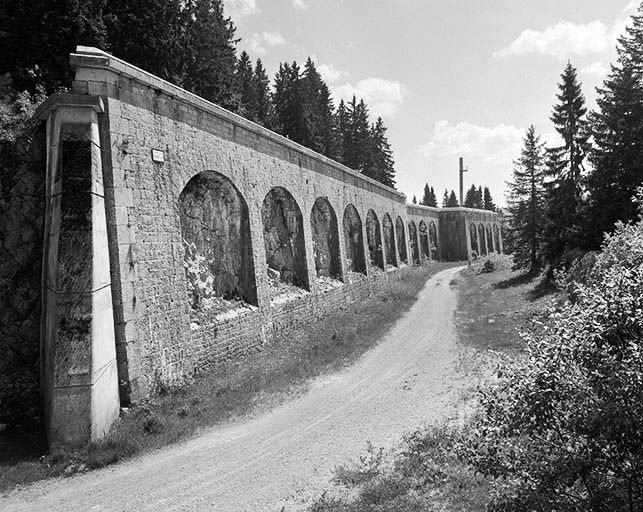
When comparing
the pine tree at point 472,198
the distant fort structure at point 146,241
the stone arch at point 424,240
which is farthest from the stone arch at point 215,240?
the pine tree at point 472,198

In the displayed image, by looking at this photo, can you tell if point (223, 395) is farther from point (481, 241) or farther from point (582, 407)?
point (481, 241)

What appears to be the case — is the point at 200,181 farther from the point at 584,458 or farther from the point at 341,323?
the point at 584,458

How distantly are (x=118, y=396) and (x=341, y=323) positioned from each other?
1110cm

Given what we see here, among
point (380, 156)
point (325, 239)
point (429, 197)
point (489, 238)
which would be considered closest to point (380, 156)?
point (380, 156)

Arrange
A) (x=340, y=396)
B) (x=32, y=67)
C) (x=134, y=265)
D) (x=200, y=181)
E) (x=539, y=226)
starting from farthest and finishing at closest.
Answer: (x=539, y=226) < (x=32, y=67) < (x=200, y=181) < (x=340, y=396) < (x=134, y=265)

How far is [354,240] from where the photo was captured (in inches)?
1115

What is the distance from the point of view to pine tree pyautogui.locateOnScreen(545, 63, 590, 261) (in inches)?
963

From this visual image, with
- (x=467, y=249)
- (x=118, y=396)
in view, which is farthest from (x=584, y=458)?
(x=467, y=249)

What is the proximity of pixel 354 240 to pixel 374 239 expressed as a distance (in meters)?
5.13

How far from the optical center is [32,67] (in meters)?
15.2

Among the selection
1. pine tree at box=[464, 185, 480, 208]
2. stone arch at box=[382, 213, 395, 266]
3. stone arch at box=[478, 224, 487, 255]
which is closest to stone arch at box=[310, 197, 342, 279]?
stone arch at box=[382, 213, 395, 266]

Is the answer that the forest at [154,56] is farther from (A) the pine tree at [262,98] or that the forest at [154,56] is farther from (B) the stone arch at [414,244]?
(B) the stone arch at [414,244]

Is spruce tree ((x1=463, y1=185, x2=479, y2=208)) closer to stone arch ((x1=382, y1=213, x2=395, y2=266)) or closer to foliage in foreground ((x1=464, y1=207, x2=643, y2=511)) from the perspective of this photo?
stone arch ((x1=382, y1=213, x2=395, y2=266))

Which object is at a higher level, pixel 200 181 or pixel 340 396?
pixel 200 181
